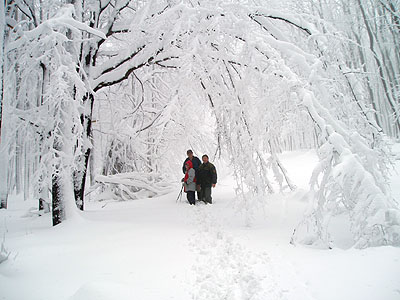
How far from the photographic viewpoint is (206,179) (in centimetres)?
767

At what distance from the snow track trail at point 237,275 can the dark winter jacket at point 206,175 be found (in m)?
3.85

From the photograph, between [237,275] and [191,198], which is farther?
[191,198]

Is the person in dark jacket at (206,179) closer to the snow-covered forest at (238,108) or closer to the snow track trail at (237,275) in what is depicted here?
the snow-covered forest at (238,108)

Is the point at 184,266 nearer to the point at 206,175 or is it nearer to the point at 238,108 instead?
the point at 238,108

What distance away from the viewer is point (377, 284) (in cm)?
207

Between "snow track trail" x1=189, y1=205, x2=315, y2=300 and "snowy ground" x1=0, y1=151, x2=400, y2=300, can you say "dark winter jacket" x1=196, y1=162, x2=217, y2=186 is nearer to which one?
"snowy ground" x1=0, y1=151, x2=400, y2=300

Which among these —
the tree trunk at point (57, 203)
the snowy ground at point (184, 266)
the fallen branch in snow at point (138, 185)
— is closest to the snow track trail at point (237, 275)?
the snowy ground at point (184, 266)

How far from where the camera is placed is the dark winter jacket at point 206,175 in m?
7.64

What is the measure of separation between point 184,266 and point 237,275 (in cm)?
61

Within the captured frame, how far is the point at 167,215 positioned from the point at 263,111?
327 centimetres

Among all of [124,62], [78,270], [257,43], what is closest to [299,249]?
[78,270]

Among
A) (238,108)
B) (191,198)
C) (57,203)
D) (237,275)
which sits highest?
(238,108)

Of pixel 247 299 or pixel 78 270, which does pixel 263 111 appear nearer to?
pixel 247 299

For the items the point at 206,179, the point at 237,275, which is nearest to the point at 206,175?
the point at 206,179
